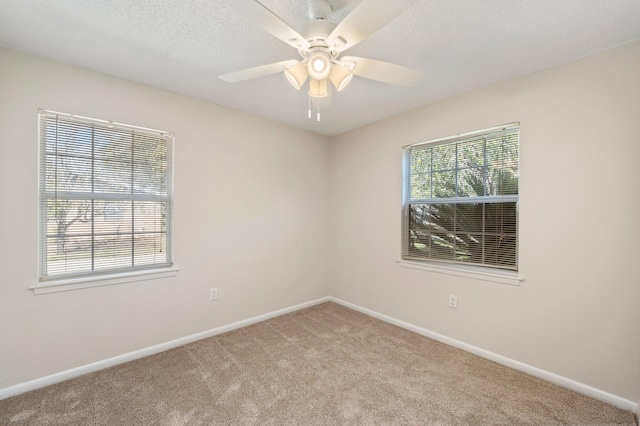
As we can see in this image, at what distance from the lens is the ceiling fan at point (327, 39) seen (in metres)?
1.05

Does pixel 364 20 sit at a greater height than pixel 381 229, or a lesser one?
greater

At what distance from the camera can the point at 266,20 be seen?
113 centimetres

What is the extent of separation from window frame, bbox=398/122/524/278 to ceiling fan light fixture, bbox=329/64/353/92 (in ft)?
4.86

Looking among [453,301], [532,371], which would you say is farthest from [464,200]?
[532,371]

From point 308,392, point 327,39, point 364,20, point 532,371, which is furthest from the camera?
point 532,371

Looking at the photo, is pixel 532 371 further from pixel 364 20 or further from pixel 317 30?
pixel 317 30

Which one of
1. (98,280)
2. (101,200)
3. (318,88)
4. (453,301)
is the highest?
(318,88)

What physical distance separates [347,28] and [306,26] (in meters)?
0.24

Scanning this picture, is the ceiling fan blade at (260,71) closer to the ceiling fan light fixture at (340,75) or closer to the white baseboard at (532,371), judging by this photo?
the ceiling fan light fixture at (340,75)

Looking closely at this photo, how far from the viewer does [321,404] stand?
1.81 metres

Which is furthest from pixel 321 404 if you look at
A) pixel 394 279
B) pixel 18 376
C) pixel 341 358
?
pixel 18 376

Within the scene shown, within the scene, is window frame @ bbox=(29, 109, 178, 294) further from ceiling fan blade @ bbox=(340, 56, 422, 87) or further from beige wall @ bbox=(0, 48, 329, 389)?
ceiling fan blade @ bbox=(340, 56, 422, 87)

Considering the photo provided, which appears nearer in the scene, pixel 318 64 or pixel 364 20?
pixel 364 20

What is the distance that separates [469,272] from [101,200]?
318 cm
